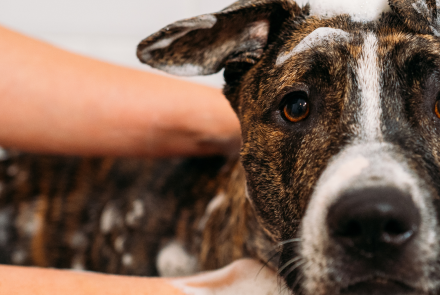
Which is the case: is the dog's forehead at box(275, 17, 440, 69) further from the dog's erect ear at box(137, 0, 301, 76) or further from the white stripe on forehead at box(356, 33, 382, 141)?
→ the dog's erect ear at box(137, 0, 301, 76)

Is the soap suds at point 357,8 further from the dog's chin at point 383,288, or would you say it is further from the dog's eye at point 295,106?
the dog's chin at point 383,288

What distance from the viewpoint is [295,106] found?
3.94 ft

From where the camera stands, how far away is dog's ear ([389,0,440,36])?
1.16 meters

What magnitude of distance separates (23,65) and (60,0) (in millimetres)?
1198

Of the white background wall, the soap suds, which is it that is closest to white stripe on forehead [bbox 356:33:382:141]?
the soap suds

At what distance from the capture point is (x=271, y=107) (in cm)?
125

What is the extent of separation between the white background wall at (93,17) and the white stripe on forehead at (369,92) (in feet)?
5.92

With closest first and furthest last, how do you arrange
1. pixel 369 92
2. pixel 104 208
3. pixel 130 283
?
1. pixel 369 92
2. pixel 130 283
3. pixel 104 208

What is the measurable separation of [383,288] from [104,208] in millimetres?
1475

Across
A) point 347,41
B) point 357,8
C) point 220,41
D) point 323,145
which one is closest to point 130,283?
point 323,145

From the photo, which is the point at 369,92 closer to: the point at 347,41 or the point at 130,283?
the point at 347,41

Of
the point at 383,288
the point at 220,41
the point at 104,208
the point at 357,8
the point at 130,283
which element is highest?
the point at 357,8

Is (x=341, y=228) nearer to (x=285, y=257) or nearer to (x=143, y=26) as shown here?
(x=285, y=257)

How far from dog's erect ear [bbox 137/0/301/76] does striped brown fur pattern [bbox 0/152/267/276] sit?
0.63 metres
